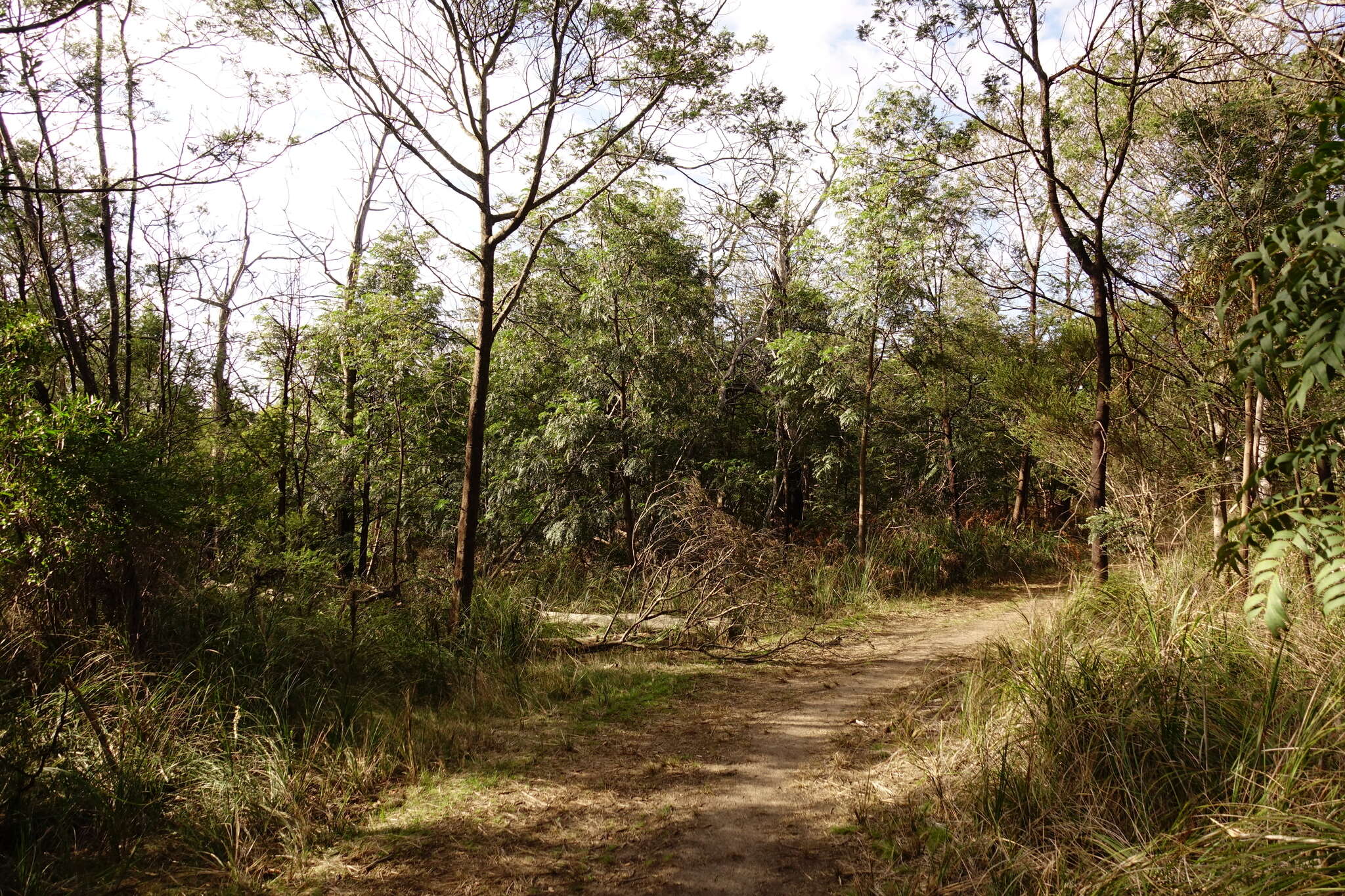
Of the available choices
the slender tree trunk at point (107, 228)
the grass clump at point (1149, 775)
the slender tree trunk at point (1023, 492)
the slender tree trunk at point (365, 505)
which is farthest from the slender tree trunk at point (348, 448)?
the slender tree trunk at point (1023, 492)

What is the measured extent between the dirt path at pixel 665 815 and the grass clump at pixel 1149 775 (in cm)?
49

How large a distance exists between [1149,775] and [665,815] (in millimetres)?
2316

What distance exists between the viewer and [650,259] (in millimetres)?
9805

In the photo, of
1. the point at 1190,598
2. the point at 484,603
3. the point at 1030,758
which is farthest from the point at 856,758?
the point at 484,603

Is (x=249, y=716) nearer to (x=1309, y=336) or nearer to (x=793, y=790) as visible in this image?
(x=793, y=790)

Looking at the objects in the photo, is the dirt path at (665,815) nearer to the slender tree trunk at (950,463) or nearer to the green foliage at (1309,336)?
the green foliage at (1309,336)

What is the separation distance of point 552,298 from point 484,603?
21.4ft

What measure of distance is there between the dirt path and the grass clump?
19.2 inches

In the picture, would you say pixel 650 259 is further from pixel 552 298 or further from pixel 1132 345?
pixel 1132 345

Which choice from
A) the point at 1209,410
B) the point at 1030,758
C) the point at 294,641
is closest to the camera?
the point at 1030,758

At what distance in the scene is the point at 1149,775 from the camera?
9.75 ft

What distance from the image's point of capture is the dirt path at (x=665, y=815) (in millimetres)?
3277

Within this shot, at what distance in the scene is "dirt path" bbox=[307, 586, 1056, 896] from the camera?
3.28 metres

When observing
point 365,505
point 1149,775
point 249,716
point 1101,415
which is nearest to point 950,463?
point 1101,415
